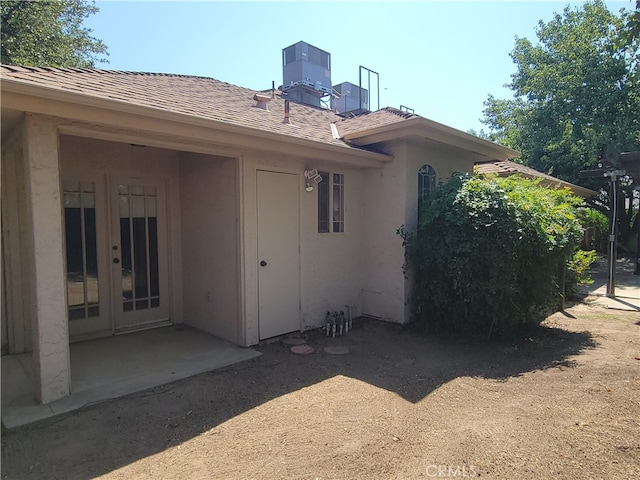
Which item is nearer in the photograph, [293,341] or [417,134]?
[293,341]

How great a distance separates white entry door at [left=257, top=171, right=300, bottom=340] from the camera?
567 centimetres

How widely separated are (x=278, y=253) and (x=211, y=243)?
1078 mm

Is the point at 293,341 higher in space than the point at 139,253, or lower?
lower

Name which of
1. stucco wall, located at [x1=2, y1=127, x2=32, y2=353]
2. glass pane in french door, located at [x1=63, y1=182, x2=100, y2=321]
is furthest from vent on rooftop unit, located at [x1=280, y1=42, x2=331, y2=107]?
stucco wall, located at [x1=2, y1=127, x2=32, y2=353]

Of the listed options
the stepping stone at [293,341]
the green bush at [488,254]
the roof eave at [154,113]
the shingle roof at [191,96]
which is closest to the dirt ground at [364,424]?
the stepping stone at [293,341]

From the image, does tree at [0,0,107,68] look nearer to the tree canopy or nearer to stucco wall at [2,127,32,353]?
stucco wall at [2,127,32,353]

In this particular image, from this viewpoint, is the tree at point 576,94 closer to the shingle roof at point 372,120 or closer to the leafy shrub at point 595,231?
the leafy shrub at point 595,231

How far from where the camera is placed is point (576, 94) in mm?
17422

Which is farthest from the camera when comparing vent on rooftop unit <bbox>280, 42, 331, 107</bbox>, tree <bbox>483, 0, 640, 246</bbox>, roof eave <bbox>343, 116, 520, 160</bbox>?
vent on rooftop unit <bbox>280, 42, 331, 107</bbox>

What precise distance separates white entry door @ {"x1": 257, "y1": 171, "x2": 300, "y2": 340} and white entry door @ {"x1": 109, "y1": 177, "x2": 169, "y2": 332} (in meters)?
2.03

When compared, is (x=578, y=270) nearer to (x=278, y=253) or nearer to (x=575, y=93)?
(x=278, y=253)

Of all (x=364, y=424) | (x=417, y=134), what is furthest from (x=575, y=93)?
(x=364, y=424)

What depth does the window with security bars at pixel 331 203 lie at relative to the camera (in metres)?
6.57

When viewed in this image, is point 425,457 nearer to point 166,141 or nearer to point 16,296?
point 166,141
